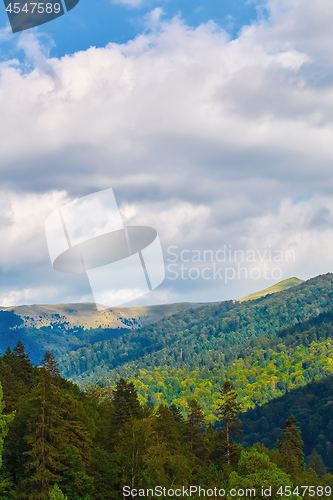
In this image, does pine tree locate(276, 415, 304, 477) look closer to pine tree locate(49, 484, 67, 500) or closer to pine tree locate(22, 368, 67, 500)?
pine tree locate(22, 368, 67, 500)

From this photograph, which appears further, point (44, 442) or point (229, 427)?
point (229, 427)

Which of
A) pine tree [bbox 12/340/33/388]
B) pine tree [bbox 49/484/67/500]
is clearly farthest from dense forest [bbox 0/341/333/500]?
pine tree [bbox 12/340/33/388]

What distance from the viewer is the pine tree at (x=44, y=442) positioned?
1559 inches

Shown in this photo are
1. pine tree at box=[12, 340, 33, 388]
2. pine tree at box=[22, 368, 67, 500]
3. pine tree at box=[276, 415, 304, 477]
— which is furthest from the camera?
pine tree at box=[12, 340, 33, 388]

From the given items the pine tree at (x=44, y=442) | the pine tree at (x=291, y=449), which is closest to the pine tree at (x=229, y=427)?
the pine tree at (x=291, y=449)

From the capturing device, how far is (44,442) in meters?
41.2

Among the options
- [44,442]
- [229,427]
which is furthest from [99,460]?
[229,427]

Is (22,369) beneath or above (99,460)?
above

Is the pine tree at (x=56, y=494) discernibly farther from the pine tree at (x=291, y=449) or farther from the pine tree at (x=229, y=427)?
the pine tree at (x=291, y=449)

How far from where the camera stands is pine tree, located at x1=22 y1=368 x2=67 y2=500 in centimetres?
3959

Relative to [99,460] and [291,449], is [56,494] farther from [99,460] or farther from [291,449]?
[291,449]

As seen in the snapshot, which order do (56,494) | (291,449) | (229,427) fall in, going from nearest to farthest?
(56,494), (229,427), (291,449)

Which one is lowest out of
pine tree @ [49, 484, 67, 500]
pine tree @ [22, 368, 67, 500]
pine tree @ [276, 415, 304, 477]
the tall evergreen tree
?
pine tree @ [276, 415, 304, 477]

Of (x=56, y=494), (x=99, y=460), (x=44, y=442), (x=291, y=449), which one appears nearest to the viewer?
(x=56, y=494)
